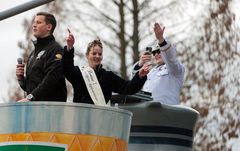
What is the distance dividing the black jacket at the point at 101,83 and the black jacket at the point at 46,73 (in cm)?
9

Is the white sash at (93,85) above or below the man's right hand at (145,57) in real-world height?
below

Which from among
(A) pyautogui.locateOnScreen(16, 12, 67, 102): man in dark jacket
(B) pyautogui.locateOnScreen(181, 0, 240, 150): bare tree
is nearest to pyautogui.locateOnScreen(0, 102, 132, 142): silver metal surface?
A: (A) pyautogui.locateOnScreen(16, 12, 67, 102): man in dark jacket

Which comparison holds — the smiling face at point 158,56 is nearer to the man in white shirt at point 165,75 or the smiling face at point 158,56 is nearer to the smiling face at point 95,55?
the man in white shirt at point 165,75

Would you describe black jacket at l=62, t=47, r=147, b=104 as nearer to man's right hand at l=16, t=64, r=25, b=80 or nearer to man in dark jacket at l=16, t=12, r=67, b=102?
man in dark jacket at l=16, t=12, r=67, b=102

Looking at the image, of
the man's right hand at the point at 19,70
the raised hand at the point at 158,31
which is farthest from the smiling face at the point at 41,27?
the raised hand at the point at 158,31

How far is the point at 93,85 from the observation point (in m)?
7.75

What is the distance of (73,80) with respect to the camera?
7.79 m

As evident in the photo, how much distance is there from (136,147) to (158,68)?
806mm

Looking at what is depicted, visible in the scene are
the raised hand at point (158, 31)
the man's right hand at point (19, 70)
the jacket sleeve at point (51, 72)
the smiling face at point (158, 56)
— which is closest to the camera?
the jacket sleeve at point (51, 72)

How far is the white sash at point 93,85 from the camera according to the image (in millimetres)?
7668

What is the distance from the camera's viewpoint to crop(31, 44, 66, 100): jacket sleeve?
25.0ft

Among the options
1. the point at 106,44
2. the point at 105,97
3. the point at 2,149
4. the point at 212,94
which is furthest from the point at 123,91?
the point at 106,44

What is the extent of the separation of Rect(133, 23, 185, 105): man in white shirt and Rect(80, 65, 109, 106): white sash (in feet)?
3.14

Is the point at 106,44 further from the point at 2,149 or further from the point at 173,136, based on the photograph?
the point at 2,149
